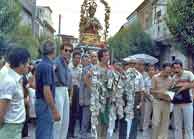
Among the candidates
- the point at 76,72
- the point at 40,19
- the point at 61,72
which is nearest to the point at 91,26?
the point at 76,72

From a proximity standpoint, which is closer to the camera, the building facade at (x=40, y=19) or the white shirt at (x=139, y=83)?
the white shirt at (x=139, y=83)

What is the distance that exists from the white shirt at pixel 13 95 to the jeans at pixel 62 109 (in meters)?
3.45

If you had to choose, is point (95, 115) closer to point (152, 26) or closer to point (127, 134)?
point (127, 134)

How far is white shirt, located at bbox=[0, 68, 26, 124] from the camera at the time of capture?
5.24 meters

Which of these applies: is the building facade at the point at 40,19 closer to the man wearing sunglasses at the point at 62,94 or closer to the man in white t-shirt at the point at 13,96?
the man wearing sunglasses at the point at 62,94

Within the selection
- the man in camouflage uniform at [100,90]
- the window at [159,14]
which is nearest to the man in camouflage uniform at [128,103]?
the man in camouflage uniform at [100,90]

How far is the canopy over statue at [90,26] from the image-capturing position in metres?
25.3

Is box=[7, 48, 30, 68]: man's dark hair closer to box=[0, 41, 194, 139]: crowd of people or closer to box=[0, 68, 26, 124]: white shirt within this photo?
box=[0, 68, 26, 124]: white shirt

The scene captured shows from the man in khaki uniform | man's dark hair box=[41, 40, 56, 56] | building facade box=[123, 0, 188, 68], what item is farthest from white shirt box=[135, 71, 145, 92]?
building facade box=[123, 0, 188, 68]

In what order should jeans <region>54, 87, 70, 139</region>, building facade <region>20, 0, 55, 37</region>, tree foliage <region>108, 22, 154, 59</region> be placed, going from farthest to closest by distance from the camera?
building facade <region>20, 0, 55, 37</region>
tree foliage <region>108, 22, 154, 59</region>
jeans <region>54, 87, 70, 139</region>

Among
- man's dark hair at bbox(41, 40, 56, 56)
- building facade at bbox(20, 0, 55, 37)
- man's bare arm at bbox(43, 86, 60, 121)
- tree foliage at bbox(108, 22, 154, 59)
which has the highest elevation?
building facade at bbox(20, 0, 55, 37)

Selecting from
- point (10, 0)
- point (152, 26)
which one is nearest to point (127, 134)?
point (10, 0)

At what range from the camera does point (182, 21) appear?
27094 mm

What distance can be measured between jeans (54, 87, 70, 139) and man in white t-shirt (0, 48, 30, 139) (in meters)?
3.43
